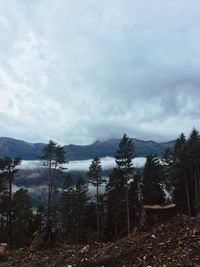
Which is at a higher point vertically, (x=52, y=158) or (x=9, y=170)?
(x=52, y=158)

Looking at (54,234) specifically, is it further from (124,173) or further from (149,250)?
(124,173)

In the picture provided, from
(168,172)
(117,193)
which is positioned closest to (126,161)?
(117,193)

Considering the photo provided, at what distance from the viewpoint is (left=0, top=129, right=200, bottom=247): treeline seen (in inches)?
2039

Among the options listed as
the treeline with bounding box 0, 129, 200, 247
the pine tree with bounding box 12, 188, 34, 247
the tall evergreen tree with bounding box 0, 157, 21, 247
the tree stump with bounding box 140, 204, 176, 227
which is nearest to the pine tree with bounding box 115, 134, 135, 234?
the treeline with bounding box 0, 129, 200, 247

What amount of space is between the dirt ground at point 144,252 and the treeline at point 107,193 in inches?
1276

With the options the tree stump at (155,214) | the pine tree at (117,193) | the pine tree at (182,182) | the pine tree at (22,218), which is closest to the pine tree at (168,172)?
the pine tree at (182,182)

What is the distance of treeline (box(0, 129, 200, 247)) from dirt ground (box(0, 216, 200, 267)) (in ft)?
106

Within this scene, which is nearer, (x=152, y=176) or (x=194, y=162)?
(x=194, y=162)

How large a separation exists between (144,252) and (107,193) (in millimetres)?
49442

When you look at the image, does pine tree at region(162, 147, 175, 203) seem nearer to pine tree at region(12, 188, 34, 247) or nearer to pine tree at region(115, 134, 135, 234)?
pine tree at region(115, 134, 135, 234)

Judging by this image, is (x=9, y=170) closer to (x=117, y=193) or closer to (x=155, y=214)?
(x=117, y=193)

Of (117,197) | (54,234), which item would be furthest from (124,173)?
(54,234)

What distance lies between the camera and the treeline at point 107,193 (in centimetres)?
5178

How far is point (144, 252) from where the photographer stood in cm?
1156
